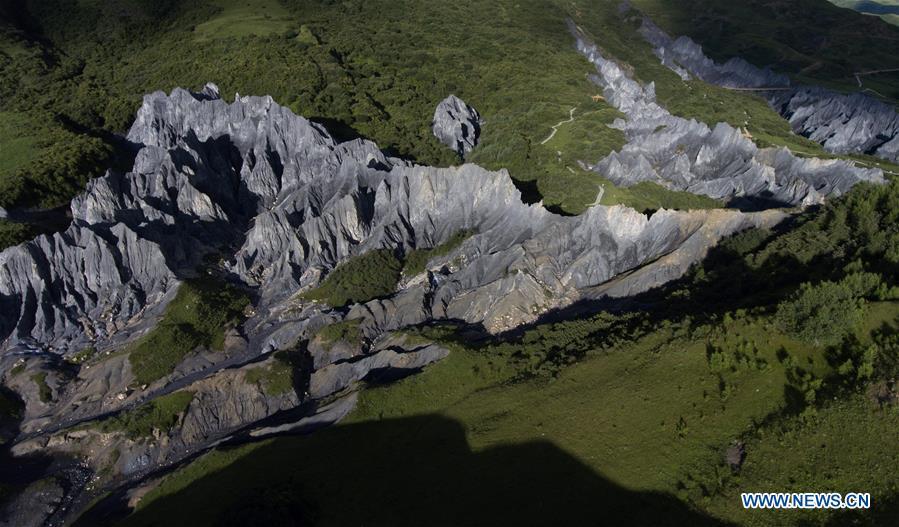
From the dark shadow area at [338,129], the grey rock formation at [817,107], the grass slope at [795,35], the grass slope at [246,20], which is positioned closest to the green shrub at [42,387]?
the dark shadow area at [338,129]

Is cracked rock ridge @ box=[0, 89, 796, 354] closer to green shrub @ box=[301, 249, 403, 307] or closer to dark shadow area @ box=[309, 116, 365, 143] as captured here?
green shrub @ box=[301, 249, 403, 307]

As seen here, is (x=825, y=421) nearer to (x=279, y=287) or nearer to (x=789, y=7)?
(x=279, y=287)

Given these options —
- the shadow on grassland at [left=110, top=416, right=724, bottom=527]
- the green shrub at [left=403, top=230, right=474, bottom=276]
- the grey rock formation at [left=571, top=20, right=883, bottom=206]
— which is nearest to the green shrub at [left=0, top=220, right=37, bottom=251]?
the shadow on grassland at [left=110, top=416, right=724, bottom=527]

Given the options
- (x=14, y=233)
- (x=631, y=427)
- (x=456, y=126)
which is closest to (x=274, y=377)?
(x=631, y=427)

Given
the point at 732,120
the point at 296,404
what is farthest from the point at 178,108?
the point at 732,120

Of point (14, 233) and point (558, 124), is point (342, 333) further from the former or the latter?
point (558, 124)

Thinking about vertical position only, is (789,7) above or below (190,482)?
above

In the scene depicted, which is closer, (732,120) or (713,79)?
(732,120)
